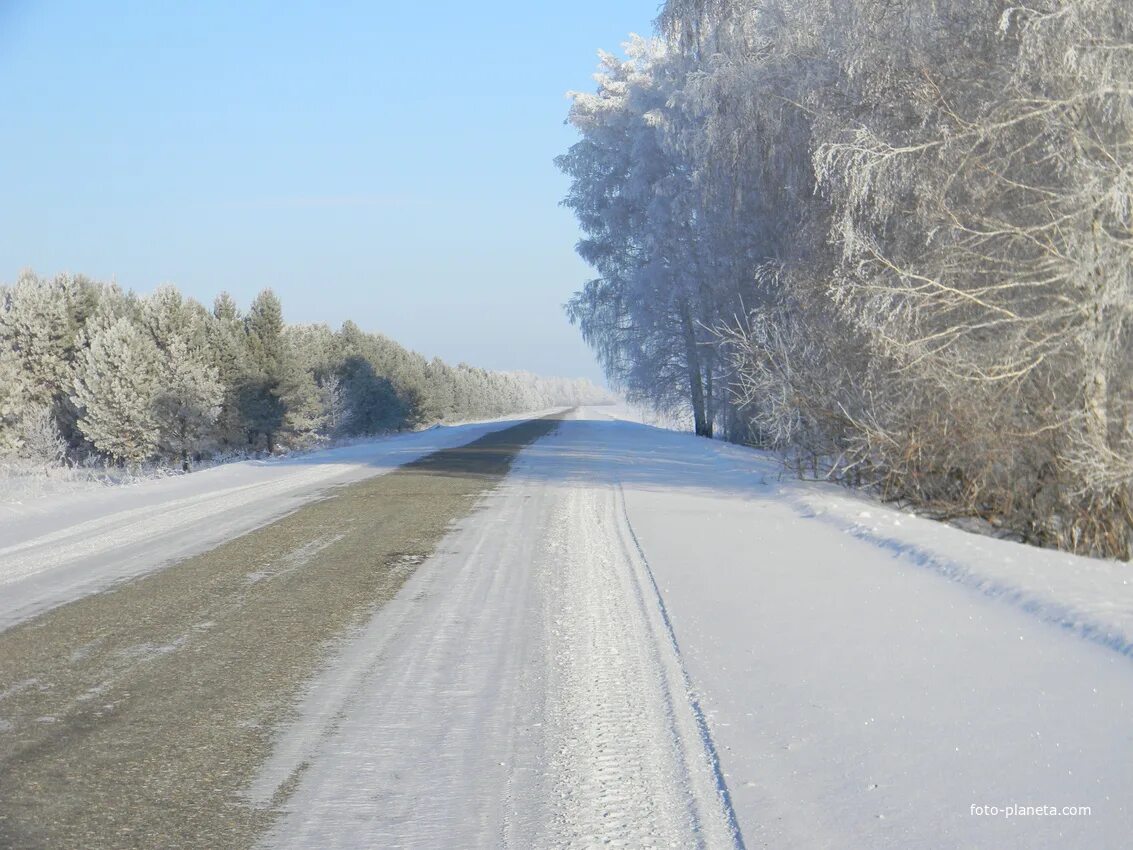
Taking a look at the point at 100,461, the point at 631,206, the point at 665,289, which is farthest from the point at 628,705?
the point at 100,461

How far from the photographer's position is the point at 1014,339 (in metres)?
11.1

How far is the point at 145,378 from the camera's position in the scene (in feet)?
155

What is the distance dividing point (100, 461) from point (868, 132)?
159 feet

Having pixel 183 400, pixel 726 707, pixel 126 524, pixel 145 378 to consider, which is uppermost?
pixel 145 378

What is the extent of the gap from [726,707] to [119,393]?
4579 cm

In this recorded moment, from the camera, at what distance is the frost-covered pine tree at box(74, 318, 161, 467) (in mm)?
46062

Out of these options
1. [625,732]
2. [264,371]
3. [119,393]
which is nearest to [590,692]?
[625,732]

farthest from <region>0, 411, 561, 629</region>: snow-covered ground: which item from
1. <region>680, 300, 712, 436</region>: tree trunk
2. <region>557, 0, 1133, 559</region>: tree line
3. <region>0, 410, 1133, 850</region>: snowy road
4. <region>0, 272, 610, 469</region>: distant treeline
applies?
<region>0, 272, 610, 469</region>: distant treeline

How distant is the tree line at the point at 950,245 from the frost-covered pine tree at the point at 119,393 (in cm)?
3550

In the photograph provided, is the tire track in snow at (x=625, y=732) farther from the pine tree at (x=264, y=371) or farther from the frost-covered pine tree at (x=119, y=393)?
the pine tree at (x=264, y=371)

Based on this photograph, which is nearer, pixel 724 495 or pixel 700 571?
pixel 700 571

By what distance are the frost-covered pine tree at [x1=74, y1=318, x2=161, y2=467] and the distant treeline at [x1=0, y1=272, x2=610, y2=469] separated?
57 mm

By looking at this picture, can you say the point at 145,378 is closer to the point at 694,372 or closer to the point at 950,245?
the point at 694,372

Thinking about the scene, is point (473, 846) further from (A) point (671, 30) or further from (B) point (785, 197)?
(A) point (671, 30)
